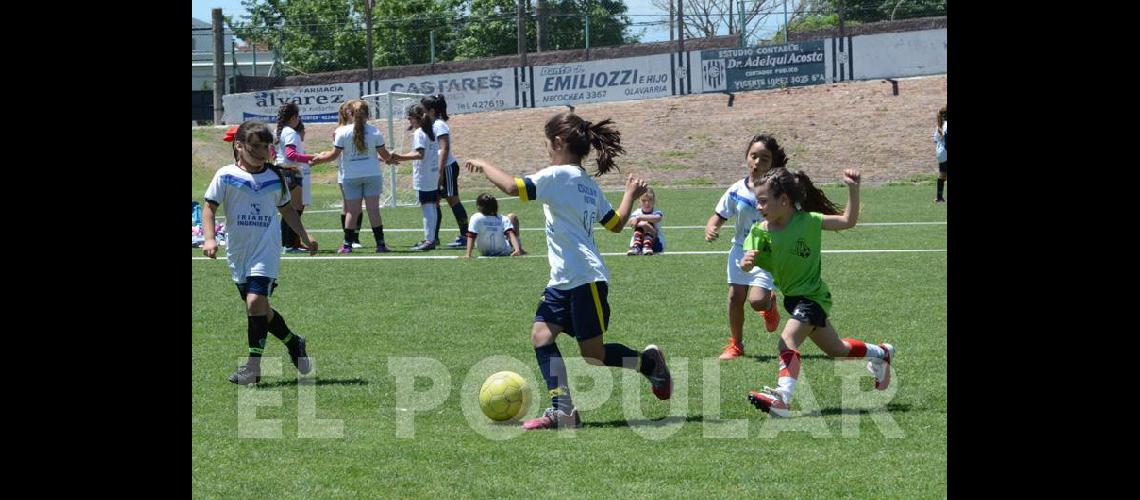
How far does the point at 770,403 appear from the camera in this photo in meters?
7.02

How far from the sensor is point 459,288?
13.2 metres

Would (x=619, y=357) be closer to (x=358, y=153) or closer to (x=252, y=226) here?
(x=252, y=226)

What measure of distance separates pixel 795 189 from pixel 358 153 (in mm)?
10353

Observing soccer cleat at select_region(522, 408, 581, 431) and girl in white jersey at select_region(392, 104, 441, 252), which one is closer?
soccer cleat at select_region(522, 408, 581, 431)

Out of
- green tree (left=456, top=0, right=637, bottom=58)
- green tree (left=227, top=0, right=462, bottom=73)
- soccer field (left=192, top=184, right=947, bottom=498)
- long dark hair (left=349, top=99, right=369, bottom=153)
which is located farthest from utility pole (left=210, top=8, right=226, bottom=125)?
soccer field (left=192, top=184, right=947, bottom=498)

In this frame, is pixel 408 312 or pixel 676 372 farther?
pixel 408 312

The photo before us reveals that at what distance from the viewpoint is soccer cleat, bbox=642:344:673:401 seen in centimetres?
726

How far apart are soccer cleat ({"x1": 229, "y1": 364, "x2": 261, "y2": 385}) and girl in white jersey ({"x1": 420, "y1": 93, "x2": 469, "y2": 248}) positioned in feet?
30.4

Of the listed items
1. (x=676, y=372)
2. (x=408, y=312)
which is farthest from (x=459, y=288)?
(x=676, y=372)

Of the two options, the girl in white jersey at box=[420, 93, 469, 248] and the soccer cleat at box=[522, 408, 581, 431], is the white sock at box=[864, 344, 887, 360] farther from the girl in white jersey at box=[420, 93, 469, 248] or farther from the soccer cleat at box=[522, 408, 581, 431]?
the girl in white jersey at box=[420, 93, 469, 248]
